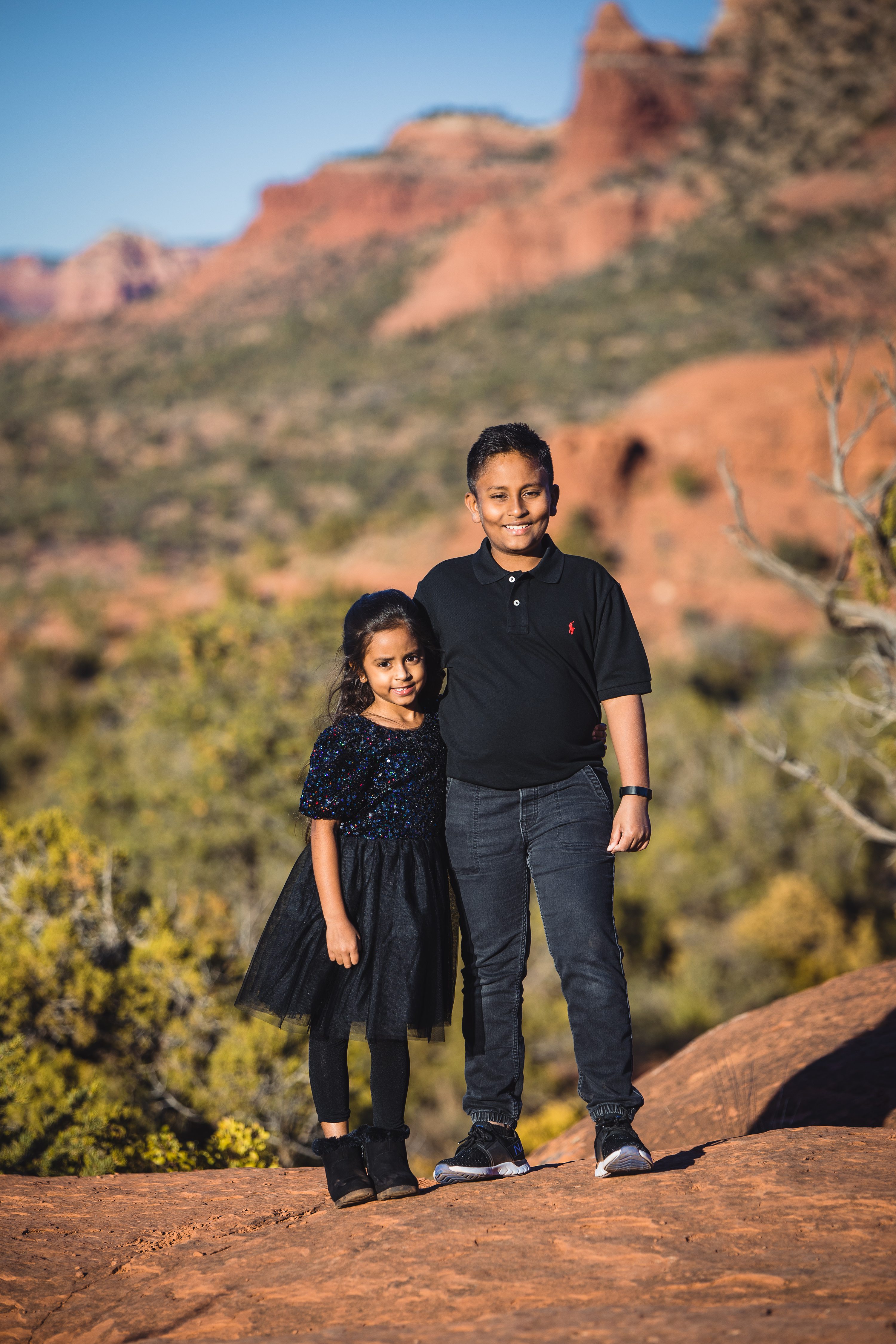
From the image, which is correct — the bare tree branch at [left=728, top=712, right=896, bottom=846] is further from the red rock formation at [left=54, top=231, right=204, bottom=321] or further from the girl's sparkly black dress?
the red rock formation at [left=54, top=231, right=204, bottom=321]

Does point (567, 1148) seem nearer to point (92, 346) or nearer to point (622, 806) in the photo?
point (622, 806)

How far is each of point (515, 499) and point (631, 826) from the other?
881 millimetres

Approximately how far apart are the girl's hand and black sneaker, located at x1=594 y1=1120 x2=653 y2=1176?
734mm

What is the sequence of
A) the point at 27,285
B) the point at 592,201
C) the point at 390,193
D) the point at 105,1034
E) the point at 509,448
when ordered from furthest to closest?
the point at 27,285 < the point at 390,193 < the point at 592,201 < the point at 105,1034 < the point at 509,448

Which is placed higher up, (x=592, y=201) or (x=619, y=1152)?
(x=592, y=201)

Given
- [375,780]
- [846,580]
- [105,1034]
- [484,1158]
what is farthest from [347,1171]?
[846,580]

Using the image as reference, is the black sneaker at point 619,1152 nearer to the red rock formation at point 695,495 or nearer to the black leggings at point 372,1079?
the black leggings at point 372,1079

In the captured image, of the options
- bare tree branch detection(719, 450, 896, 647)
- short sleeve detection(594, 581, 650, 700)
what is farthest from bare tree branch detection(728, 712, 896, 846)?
short sleeve detection(594, 581, 650, 700)

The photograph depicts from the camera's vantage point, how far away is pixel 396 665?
8.23ft

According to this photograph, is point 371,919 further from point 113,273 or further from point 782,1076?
point 113,273

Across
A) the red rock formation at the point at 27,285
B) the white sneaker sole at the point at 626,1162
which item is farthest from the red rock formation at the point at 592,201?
the red rock formation at the point at 27,285

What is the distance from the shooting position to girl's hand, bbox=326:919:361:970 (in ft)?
7.77

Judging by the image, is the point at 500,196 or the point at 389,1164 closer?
the point at 389,1164

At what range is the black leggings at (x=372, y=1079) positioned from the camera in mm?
2426
